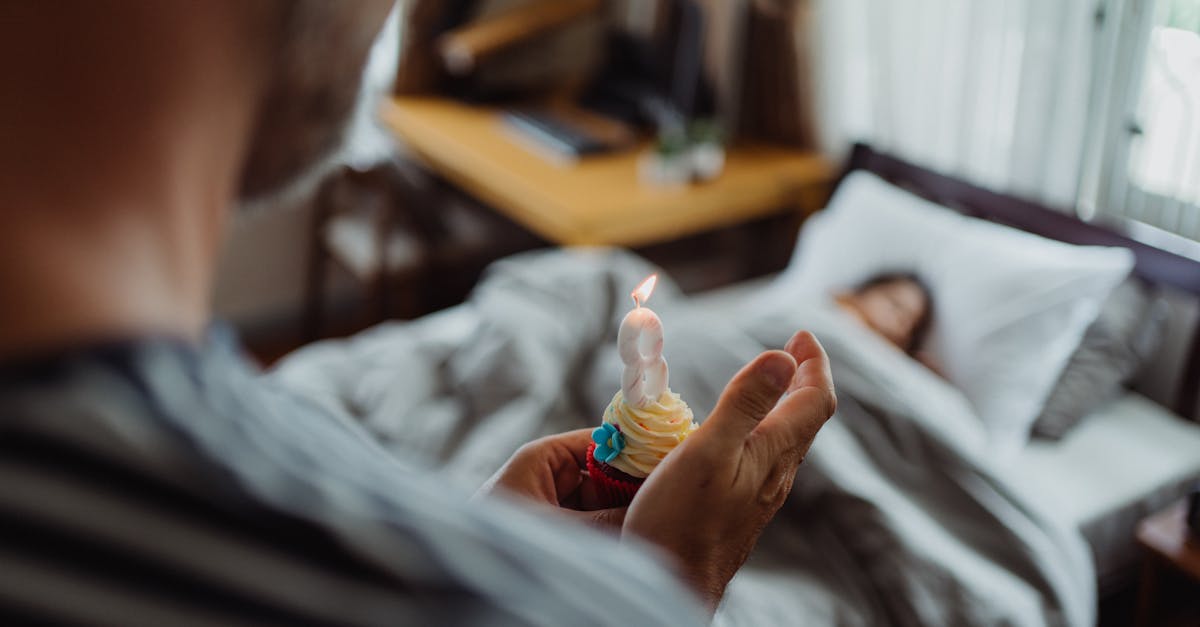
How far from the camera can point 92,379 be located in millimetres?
291

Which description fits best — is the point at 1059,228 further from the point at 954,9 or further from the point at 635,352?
the point at 635,352

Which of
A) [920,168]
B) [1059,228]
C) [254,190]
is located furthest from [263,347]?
[254,190]

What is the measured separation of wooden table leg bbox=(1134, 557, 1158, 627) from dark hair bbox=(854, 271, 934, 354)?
1.52ft

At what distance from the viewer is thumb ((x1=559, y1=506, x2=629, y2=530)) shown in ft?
1.80

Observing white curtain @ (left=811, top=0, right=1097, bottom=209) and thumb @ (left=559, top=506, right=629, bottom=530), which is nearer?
thumb @ (left=559, top=506, right=629, bottom=530)

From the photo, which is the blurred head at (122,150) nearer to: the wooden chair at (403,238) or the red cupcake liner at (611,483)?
the red cupcake liner at (611,483)

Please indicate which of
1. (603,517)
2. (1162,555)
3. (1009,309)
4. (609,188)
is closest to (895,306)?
(1009,309)

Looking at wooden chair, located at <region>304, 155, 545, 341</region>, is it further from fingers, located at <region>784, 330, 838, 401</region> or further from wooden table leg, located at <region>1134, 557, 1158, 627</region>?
fingers, located at <region>784, 330, 838, 401</region>

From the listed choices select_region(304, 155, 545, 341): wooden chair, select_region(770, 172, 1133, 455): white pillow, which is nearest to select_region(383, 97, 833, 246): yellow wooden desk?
select_region(304, 155, 545, 341): wooden chair

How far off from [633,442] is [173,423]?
331 millimetres

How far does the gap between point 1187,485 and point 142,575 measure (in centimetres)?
144

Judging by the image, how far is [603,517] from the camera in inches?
22.3

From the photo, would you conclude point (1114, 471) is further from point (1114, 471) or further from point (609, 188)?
point (609, 188)

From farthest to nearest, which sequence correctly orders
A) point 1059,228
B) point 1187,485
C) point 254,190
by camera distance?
point 1059,228
point 1187,485
point 254,190
